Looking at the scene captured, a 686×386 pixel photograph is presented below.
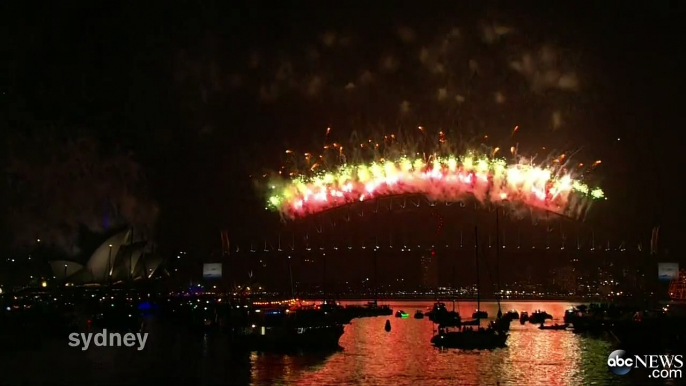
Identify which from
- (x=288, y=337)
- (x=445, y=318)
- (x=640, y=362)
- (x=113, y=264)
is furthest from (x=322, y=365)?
(x=113, y=264)

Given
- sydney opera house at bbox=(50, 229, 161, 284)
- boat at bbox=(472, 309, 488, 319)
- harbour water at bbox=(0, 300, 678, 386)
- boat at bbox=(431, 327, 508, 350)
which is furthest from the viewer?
sydney opera house at bbox=(50, 229, 161, 284)

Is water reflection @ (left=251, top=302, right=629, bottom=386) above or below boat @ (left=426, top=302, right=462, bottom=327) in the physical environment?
below

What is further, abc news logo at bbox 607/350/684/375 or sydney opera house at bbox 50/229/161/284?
sydney opera house at bbox 50/229/161/284

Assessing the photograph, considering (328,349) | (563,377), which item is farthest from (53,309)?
(563,377)

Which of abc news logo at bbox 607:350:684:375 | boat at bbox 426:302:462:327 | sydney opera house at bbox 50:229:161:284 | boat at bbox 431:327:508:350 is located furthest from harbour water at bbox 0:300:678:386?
sydney opera house at bbox 50:229:161:284

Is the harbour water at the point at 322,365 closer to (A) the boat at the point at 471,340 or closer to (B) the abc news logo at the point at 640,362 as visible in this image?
(B) the abc news logo at the point at 640,362

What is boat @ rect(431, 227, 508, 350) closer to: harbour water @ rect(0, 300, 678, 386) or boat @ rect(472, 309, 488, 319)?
harbour water @ rect(0, 300, 678, 386)

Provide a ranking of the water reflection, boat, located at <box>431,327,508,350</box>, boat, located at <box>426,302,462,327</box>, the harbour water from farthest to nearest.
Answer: boat, located at <box>426,302,462,327</box>, boat, located at <box>431,327,508,350</box>, the water reflection, the harbour water

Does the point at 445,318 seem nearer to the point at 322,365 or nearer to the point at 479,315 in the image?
the point at 479,315

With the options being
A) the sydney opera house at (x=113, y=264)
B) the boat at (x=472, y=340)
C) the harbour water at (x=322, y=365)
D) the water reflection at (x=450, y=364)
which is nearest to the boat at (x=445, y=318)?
the water reflection at (x=450, y=364)
